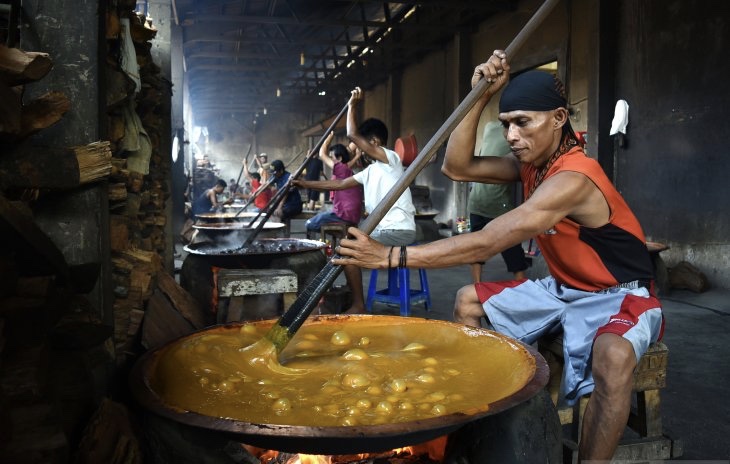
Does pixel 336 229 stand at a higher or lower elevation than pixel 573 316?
higher

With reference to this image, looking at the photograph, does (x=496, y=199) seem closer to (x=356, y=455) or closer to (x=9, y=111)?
(x=356, y=455)

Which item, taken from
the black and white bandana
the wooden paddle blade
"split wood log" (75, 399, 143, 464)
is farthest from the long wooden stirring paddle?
"split wood log" (75, 399, 143, 464)

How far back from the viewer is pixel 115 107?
11.2ft

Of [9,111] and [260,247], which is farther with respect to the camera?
[260,247]

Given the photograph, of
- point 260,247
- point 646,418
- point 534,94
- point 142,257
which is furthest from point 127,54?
point 646,418

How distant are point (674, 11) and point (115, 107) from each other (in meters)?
6.34

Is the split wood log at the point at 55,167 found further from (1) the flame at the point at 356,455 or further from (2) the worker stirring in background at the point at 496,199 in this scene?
(2) the worker stirring in background at the point at 496,199

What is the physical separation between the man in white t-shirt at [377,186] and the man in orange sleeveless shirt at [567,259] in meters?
2.42

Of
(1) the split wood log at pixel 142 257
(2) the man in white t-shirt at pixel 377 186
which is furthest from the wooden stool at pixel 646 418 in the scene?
(2) the man in white t-shirt at pixel 377 186

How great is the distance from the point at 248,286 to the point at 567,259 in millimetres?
1953

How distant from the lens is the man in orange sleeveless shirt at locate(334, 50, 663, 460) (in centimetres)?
221

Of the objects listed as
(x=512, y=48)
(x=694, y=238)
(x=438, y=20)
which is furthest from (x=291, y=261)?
(x=438, y=20)

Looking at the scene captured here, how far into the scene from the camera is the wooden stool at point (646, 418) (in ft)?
7.77

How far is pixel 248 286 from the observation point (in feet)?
11.7
